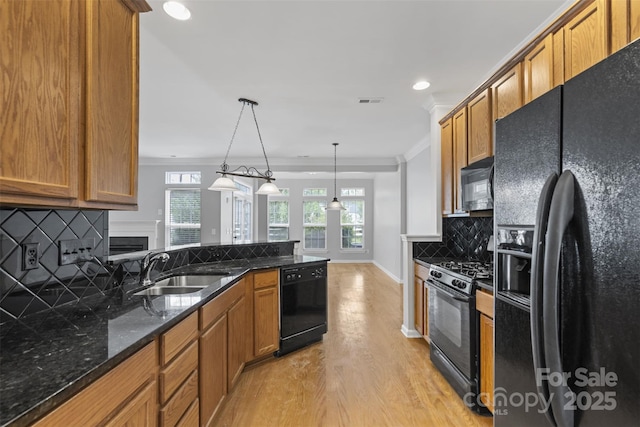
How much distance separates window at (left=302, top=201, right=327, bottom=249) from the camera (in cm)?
971

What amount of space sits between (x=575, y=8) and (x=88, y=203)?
2472mm

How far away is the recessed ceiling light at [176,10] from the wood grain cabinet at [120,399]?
199 cm

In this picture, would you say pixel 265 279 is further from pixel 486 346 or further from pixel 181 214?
pixel 181 214

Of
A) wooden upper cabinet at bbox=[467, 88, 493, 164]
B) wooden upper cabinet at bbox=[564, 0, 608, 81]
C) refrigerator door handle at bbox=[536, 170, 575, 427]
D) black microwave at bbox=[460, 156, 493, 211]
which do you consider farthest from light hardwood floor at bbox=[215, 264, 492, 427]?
wooden upper cabinet at bbox=[564, 0, 608, 81]

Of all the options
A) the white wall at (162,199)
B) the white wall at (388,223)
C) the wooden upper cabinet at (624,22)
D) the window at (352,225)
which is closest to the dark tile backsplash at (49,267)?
the wooden upper cabinet at (624,22)

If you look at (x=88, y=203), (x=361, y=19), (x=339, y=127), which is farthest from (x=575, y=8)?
(x=339, y=127)

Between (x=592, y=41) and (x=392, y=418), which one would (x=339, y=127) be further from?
(x=392, y=418)

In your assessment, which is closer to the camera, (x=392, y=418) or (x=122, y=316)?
(x=122, y=316)

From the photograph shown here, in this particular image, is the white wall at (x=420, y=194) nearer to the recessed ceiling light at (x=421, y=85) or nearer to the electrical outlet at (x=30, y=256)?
the recessed ceiling light at (x=421, y=85)

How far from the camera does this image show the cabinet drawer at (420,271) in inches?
118

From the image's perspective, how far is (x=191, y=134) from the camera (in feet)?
16.2

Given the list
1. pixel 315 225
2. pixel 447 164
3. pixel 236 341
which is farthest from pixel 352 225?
pixel 236 341

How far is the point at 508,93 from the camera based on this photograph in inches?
85.8

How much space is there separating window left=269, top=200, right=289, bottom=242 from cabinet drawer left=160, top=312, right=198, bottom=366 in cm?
813
